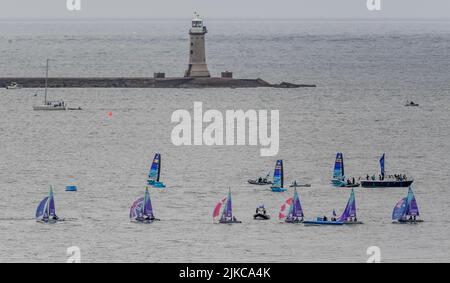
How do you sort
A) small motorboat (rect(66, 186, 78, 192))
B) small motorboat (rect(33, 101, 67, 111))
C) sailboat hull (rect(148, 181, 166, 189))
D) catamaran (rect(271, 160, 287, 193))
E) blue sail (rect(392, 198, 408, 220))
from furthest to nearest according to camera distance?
small motorboat (rect(33, 101, 67, 111)) → sailboat hull (rect(148, 181, 166, 189)) → small motorboat (rect(66, 186, 78, 192)) → catamaran (rect(271, 160, 287, 193)) → blue sail (rect(392, 198, 408, 220))

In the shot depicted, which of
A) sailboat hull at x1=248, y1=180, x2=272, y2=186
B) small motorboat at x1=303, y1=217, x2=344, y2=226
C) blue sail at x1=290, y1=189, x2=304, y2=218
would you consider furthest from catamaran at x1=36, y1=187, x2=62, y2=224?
sailboat hull at x1=248, y1=180, x2=272, y2=186

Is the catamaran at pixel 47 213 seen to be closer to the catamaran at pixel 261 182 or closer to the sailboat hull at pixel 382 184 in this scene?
the catamaran at pixel 261 182

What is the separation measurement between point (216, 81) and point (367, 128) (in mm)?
56974

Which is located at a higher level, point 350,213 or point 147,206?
point 147,206

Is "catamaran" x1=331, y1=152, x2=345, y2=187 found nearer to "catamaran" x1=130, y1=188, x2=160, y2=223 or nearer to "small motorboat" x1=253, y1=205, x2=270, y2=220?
"small motorboat" x1=253, y1=205, x2=270, y2=220

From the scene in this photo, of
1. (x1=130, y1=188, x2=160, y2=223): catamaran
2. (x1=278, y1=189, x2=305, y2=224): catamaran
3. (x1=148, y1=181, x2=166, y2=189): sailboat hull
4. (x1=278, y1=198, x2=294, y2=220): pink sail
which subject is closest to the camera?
(x1=278, y1=189, x2=305, y2=224): catamaran

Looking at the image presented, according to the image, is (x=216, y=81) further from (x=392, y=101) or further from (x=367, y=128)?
(x=367, y=128)

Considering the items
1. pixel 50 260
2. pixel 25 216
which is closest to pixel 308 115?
pixel 25 216

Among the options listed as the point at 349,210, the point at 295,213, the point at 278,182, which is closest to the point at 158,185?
the point at 278,182

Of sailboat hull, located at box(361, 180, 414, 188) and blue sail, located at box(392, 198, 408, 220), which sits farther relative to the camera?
sailboat hull, located at box(361, 180, 414, 188)

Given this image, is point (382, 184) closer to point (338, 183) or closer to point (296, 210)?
point (338, 183)

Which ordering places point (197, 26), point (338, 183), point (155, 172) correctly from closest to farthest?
point (338, 183)
point (155, 172)
point (197, 26)

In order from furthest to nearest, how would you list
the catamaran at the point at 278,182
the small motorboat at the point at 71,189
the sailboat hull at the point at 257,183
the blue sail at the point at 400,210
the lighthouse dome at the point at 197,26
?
the lighthouse dome at the point at 197,26, the sailboat hull at the point at 257,183, the small motorboat at the point at 71,189, the catamaran at the point at 278,182, the blue sail at the point at 400,210

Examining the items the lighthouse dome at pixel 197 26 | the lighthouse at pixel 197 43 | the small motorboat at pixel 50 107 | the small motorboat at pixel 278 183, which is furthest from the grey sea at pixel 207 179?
the lighthouse dome at pixel 197 26
